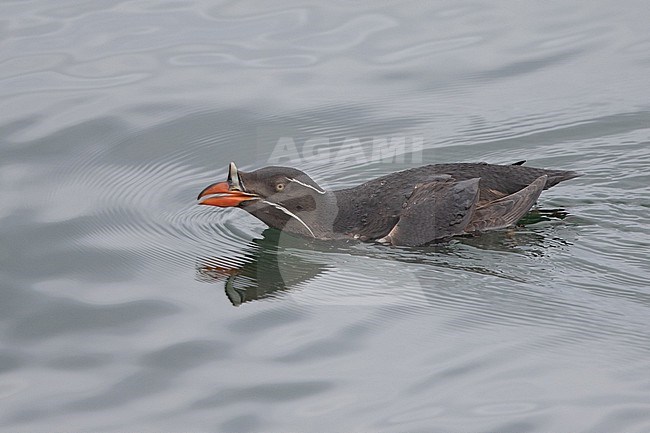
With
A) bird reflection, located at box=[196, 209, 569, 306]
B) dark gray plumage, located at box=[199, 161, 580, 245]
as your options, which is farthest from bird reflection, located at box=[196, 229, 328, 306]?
dark gray plumage, located at box=[199, 161, 580, 245]

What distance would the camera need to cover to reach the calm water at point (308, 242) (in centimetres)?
676

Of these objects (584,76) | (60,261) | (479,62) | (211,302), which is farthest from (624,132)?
(60,261)

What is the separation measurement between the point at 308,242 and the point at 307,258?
0.91 feet

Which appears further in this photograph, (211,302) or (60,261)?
(60,261)

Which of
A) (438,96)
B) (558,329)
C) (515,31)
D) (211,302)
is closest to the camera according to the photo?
(558,329)

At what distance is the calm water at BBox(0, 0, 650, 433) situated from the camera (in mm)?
6762

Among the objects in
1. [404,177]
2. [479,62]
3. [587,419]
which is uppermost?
[479,62]

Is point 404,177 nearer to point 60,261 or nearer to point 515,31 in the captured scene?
point 60,261

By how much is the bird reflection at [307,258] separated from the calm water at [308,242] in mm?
24

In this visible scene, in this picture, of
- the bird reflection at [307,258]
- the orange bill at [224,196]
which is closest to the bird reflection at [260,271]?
the bird reflection at [307,258]

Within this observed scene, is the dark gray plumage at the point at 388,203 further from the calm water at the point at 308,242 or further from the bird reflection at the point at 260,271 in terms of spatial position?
the bird reflection at the point at 260,271

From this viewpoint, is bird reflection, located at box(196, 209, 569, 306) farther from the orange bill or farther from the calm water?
the orange bill

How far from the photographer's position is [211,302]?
804cm

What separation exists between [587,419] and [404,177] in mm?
3241
